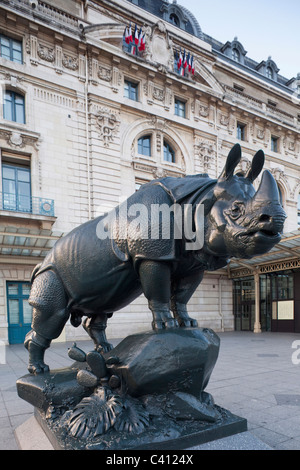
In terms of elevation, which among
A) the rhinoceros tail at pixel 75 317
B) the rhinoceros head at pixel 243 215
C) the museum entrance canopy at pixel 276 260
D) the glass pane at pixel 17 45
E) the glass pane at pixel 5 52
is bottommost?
the museum entrance canopy at pixel 276 260

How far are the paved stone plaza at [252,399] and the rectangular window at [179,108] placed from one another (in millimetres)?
14640

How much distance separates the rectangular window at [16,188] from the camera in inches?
517

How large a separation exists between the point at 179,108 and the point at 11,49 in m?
9.20

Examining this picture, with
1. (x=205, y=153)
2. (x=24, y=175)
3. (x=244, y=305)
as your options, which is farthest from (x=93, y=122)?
(x=244, y=305)

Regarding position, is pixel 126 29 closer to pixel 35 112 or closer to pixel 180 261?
pixel 35 112

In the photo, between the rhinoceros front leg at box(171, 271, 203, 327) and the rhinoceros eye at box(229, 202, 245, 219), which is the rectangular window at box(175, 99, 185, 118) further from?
the rhinoceros eye at box(229, 202, 245, 219)

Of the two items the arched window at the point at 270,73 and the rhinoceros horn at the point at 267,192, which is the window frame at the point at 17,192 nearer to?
the rhinoceros horn at the point at 267,192

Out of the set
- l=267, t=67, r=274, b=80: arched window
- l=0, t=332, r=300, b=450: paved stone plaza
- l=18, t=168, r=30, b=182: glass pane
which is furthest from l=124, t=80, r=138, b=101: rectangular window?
l=267, t=67, r=274, b=80: arched window

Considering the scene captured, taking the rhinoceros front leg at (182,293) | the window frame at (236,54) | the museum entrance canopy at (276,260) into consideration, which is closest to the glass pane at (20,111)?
the museum entrance canopy at (276,260)

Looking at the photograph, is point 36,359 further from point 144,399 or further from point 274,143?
point 274,143

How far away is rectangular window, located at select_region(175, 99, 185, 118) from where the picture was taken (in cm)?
1836

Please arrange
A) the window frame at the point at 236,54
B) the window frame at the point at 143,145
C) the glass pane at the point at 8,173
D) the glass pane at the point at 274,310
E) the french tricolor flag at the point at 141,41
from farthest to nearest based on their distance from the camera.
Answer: the window frame at the point at 236,54, the glass pane at the point at 274,310, the window frame at the point at 143,145, the french tricolor flag at the point at 141,41, the glass pane at the point at 8,173

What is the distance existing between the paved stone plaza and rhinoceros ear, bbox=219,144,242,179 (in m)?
1.74

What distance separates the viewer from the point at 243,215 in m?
1.91
